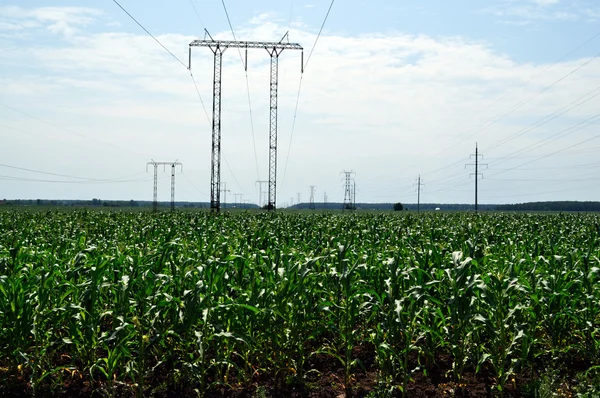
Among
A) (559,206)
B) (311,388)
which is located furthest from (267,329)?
(559,206)

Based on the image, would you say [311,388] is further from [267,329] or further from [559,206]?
[559,206]

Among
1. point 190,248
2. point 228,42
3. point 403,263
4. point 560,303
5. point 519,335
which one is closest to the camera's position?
point 519,335

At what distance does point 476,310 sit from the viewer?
6.29m

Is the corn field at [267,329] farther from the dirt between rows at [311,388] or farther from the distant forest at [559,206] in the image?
the distant forest at [559,206]

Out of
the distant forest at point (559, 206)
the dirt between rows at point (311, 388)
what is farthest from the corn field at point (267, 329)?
the distant forest at point (559, 206)

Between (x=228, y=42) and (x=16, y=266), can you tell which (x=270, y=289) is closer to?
(x=16, y=266)

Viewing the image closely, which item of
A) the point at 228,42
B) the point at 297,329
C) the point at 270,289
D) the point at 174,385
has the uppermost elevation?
the point at 228,42

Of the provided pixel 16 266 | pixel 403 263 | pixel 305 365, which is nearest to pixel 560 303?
pixel 403 263

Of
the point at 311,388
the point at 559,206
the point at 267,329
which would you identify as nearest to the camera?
the point at 311,388

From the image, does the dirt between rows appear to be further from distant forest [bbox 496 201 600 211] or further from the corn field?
distant forest [bbox 496 201 600 211]

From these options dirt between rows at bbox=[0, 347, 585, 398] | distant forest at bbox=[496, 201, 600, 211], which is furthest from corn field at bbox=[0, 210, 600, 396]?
distant forest at bbox=[496, 201, 600, 211]

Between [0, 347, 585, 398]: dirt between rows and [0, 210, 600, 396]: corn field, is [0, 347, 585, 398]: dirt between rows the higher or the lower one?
the lower one

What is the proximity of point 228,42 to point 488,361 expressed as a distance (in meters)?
42.6

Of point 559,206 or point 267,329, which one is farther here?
point 559,206
